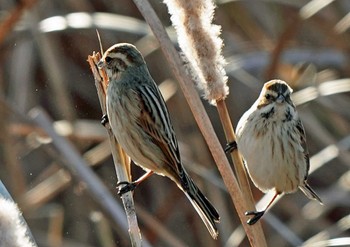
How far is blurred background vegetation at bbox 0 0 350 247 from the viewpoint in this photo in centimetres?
406

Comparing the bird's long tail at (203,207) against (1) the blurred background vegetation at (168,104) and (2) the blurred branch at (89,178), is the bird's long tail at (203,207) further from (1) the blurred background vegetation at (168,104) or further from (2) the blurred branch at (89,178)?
(1) the blurred background vegetation at (168,104)

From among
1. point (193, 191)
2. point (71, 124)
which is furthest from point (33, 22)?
point (193, 191)

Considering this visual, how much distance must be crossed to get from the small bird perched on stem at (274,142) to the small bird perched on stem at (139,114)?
29 centimetres

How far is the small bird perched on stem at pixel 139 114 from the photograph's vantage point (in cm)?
280

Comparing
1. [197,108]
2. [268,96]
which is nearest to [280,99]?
[268,96]

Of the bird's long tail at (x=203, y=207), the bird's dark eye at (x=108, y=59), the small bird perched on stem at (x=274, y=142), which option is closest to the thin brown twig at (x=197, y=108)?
the bird's long tail at (x=203, y=207)

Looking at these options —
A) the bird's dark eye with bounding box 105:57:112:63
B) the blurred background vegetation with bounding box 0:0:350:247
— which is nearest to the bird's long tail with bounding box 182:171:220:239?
the bird's dark eye with bounding box 105:57:112:63

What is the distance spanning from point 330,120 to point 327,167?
15.9 inches

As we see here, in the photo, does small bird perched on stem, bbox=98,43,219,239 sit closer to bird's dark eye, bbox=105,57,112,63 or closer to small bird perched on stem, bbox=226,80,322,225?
bird's dark eye, bbox=105,57,112,63

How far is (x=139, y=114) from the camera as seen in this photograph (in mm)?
2871

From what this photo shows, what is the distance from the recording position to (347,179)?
4.13 meters

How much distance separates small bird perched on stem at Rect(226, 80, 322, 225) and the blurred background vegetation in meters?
0.67

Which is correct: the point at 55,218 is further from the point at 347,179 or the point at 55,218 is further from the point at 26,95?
the point at 347,179

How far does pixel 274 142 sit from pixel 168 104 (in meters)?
1.29
